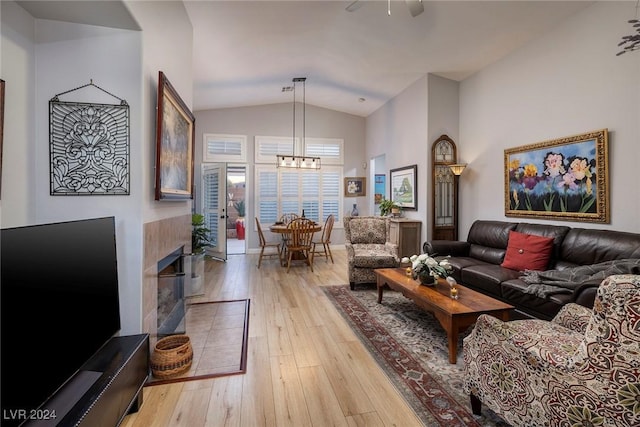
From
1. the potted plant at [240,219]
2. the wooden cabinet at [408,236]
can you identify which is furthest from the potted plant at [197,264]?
the potted plant at [240,219]

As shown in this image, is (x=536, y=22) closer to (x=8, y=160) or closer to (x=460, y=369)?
(x=460, y=369)

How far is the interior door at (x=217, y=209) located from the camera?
609cm

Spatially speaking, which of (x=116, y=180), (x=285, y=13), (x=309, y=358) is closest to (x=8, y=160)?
(x=116, y=180)

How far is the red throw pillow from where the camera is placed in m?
3.09

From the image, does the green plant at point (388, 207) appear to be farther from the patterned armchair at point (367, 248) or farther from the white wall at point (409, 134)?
the patterned armchair at point (367, 248)

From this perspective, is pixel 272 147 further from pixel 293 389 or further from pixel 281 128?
pixel 293 389

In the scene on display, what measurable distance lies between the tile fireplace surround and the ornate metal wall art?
0.38 m

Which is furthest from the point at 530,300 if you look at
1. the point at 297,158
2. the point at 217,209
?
the point at 217,209

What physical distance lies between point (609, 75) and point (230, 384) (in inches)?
173

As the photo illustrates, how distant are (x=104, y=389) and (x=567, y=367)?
1.98 metres

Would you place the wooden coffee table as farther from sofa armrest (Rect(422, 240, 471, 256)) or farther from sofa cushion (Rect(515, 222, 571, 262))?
sofa cushion (Rect(515, 222, 571, 262))

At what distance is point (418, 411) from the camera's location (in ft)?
5.61

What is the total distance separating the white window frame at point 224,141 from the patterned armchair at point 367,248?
3328 mm

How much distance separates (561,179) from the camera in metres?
3.33
